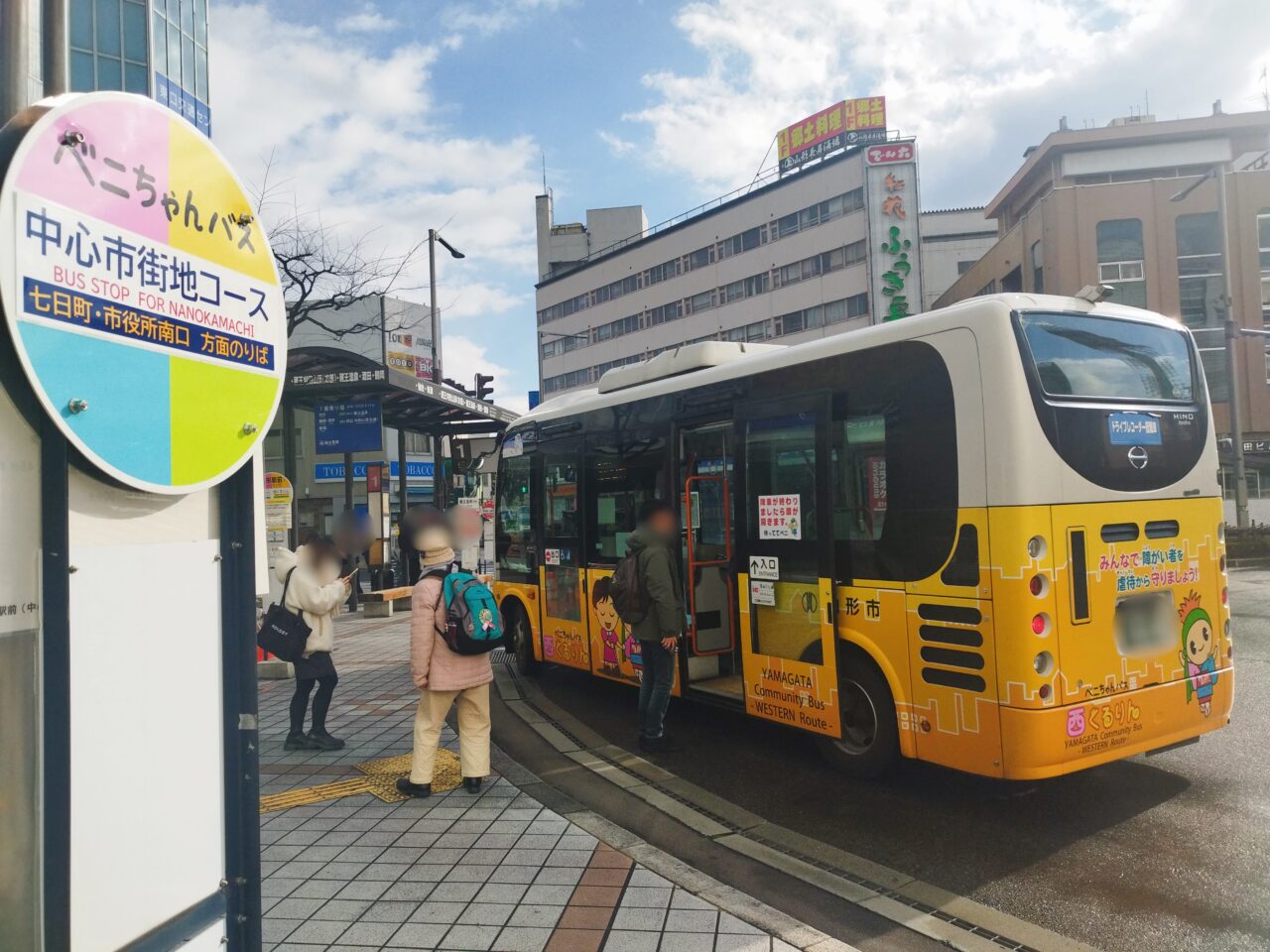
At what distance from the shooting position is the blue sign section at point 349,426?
629 inches

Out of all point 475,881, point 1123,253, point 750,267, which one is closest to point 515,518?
point 475,881

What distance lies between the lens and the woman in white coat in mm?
6855

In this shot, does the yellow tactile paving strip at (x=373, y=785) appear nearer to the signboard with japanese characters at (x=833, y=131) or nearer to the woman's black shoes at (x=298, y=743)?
the woman's black shoes at (x=298, y=743)

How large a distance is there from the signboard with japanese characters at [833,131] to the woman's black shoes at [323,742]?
46.6m

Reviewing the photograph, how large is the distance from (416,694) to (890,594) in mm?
5608

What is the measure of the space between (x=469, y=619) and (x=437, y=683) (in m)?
0.50

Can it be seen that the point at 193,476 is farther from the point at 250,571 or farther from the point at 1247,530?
the point at 1247,530

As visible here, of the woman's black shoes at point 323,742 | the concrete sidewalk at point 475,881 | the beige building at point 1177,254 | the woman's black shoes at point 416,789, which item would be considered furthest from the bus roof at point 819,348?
the beige building at point 1177,254

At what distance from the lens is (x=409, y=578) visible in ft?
70.0

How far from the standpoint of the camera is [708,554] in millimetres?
7652

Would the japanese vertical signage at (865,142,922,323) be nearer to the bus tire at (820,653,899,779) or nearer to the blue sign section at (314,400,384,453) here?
the blue sign section at (314,400,384,453)

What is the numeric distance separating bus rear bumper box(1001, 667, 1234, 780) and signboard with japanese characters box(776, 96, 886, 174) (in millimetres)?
46389

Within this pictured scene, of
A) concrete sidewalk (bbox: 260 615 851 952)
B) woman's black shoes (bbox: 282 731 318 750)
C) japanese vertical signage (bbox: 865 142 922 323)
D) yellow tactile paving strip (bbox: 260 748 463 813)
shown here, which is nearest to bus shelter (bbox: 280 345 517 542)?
woman's black shoes (bbox: 282 731 318 750)

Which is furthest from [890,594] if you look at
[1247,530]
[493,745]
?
[1247,530]
